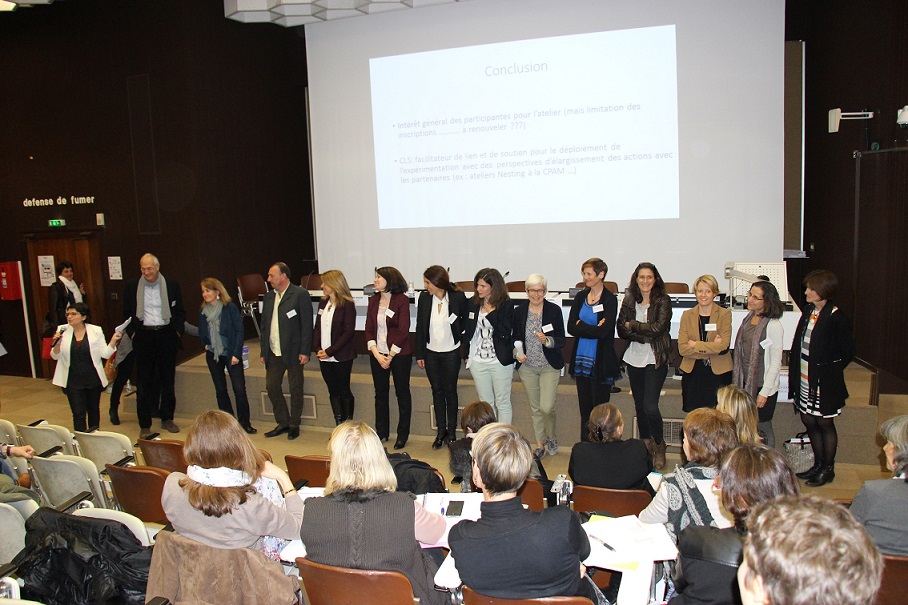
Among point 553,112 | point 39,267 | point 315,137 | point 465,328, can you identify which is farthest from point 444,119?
point 39,267

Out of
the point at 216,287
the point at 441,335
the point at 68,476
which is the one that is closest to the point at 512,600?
the point at 68,476

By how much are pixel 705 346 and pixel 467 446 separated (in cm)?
190

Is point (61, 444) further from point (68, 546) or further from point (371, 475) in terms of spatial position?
point (371, 475)

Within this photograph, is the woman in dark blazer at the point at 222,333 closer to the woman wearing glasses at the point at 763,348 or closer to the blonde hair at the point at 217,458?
the blonde hair at the point at 217,458

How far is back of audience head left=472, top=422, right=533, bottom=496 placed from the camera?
204 centimetres

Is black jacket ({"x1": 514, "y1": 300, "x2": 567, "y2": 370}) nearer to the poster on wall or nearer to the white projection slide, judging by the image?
the white projection slide

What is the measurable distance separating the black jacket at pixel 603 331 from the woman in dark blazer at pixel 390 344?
1340 millimetres

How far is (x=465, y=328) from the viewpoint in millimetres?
4961

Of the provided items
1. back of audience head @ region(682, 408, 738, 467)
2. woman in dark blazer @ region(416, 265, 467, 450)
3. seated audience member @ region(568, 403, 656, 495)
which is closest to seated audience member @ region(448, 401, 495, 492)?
seated audience member @ region(568, 403, 656, 495)

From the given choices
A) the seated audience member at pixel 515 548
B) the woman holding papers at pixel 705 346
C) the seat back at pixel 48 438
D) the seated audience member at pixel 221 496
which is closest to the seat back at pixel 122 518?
the seated audience member at pixel 221 496

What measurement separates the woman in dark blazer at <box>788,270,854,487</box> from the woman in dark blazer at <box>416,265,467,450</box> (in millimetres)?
→ 2337

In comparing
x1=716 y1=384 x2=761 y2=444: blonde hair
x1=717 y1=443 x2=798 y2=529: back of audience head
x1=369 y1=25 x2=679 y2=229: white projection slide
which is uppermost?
x1=369 y1=25 x2=679 y2=229: white projection slide

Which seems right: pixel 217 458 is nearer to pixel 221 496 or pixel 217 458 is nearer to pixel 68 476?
pixel 221 496

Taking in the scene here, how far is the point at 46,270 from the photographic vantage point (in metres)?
7.99
